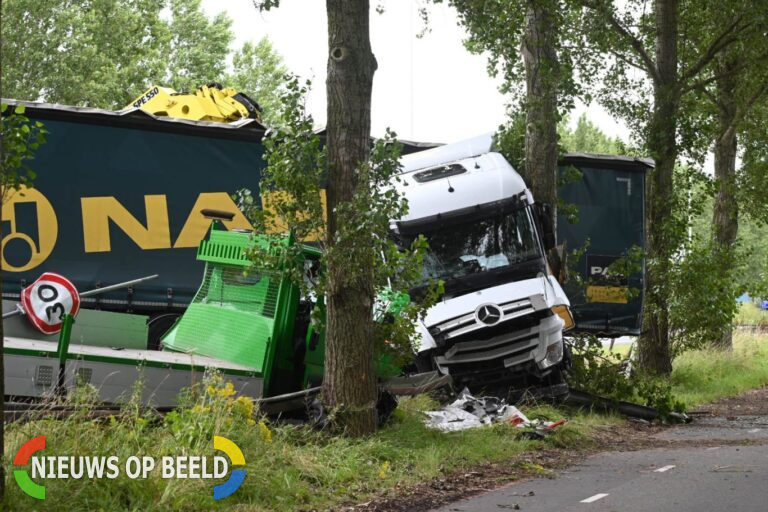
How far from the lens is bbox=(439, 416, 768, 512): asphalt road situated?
886 cm

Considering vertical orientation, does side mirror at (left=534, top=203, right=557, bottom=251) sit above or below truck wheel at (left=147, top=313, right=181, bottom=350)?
above

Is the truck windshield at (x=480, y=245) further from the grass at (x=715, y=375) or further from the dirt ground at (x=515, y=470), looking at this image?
the grass at (x=715, y=375)

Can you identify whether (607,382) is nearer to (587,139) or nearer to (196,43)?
(196,43)

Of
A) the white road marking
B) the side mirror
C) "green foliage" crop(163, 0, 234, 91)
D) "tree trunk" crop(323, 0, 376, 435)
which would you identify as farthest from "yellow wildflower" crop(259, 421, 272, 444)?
"green foliage" crop(163, 0, 234, 91)

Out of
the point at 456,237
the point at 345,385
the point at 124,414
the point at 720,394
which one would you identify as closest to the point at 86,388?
the point at 124,414

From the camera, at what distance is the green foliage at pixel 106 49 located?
118ft

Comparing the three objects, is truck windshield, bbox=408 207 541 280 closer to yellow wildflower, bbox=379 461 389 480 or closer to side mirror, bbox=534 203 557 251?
side mirror, bbox=534 203 557 251

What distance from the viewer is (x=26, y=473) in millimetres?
7523

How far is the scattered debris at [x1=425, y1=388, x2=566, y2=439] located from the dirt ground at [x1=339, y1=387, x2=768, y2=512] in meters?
0.60

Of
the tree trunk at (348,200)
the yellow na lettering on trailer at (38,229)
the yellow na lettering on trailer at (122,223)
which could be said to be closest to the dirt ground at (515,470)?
the tree trunk at (348,200)

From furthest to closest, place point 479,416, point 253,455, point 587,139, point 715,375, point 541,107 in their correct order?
point 587,139 → point 715,375 → point 541,107 → point 479,416 → point 253,455

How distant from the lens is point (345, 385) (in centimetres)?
1123

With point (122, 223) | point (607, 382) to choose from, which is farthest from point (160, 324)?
point (607, 382)

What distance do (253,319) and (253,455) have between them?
2.85 metres
